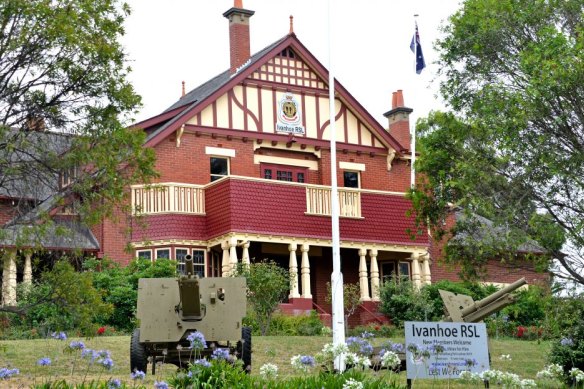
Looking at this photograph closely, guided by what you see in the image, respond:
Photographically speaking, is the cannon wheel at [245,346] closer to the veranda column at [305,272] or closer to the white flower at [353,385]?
the white flower at [353,385]

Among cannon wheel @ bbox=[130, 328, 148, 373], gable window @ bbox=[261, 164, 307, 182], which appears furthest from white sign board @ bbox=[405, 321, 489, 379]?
gable window @ bbox=[261, 164, 307, 182]

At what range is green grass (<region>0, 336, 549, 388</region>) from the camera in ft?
61.0

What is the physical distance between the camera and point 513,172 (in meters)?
22.4

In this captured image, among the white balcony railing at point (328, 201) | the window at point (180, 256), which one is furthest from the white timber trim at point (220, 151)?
the window at point (180, 256)

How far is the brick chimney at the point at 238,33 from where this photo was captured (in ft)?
119

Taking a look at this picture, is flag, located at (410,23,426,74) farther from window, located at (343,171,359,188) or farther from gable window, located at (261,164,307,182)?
gable window, located at (261,164,307,182)

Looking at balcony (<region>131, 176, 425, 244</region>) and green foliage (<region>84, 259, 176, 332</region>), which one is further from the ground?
balcony (<region>131, 176, 425, 244</region>)

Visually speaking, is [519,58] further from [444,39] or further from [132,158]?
[132,158]

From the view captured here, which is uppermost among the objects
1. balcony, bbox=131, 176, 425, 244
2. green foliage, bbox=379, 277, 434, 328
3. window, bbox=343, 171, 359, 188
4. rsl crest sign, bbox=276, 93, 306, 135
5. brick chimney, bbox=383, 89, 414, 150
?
brick chimney, bbox=383, 89, 414, 150

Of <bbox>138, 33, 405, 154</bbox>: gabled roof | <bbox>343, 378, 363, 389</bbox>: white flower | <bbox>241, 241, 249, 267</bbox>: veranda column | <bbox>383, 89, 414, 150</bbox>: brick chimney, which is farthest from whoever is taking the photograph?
<bbox>383, 89, 414, 150</bbox>: brick chimney

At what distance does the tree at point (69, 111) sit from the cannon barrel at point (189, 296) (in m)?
1.64

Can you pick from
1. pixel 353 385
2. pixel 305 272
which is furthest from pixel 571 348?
pixel 305 272

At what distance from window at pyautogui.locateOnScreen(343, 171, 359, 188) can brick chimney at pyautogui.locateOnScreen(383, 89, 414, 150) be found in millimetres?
4034

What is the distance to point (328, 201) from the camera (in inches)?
1353
